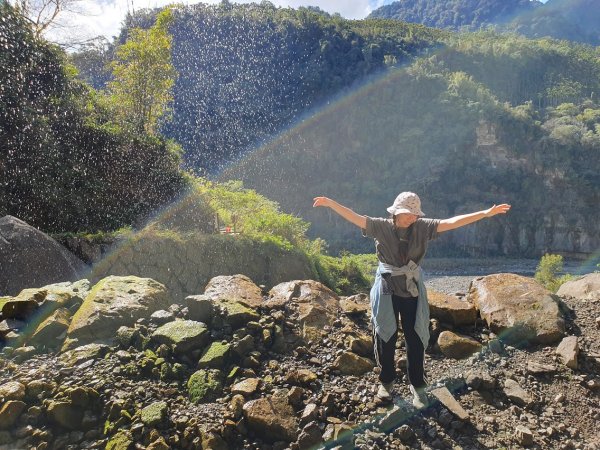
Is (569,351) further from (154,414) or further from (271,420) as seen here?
(154,414)

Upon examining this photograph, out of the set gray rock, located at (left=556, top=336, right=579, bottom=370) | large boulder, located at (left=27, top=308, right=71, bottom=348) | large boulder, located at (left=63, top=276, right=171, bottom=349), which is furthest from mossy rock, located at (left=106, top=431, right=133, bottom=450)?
gray rock, located at (left=556, top=336, right=579, bottom=370)

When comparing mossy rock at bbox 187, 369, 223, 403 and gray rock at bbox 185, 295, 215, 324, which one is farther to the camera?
gray rock at bbox 185, 295, 215, 324

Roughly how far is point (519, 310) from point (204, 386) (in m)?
3.52

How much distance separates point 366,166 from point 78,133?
193 feet

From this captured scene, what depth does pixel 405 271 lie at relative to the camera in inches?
132

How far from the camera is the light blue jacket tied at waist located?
3.36 m

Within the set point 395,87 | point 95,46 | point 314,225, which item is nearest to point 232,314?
point 95,46

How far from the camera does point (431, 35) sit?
97875mm

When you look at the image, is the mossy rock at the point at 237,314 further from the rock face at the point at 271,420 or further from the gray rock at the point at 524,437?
the gray rock at the point at 524,437

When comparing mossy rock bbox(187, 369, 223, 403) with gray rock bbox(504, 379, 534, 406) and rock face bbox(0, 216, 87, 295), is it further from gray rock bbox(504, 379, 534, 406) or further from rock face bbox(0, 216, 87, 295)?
rock face bbox(0, 216, 87, 295)

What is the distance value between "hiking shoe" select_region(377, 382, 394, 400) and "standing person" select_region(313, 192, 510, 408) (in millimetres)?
209

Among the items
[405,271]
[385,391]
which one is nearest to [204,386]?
[385,391]

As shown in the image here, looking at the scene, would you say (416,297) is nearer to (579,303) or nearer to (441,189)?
(579,303)

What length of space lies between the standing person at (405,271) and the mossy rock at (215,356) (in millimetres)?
1418
